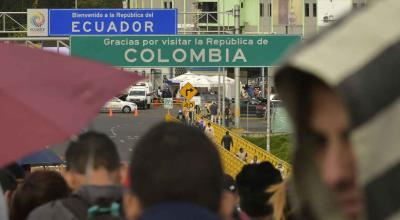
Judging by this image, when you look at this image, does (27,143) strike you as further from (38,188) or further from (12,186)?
(12,186)

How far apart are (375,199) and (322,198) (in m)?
0.20

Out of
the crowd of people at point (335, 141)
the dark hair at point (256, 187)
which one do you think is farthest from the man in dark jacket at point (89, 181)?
the crowd of people at point (335, 141)

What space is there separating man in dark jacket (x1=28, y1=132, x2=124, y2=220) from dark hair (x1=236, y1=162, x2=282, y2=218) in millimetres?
940

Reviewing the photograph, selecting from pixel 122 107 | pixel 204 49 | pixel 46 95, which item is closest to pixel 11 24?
pixel 122 107

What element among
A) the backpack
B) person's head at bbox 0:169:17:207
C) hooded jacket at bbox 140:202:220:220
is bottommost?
person's head at bbox 0:169:17:207

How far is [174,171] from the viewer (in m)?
1.94

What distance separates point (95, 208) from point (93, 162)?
2.26ft

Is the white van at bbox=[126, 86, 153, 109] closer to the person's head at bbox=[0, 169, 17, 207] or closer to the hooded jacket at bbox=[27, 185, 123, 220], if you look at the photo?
the person's head at bbox=[0, 169, 17, 207]

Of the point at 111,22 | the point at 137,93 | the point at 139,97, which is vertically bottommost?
the point at 139,97

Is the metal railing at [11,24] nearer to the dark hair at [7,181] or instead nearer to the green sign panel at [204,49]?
the green sign panel at [204,49]

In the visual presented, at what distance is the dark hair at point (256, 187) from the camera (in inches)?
194

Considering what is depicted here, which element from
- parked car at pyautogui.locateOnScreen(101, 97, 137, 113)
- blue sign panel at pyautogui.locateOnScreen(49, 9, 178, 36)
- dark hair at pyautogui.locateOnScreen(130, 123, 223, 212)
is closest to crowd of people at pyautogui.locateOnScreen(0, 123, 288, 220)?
dark hair at pyautogui.locateOnScreen(130, 123, 223, 212)

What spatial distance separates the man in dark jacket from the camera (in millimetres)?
3932

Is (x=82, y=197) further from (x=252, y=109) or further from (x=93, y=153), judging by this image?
(x=252, y=109)
